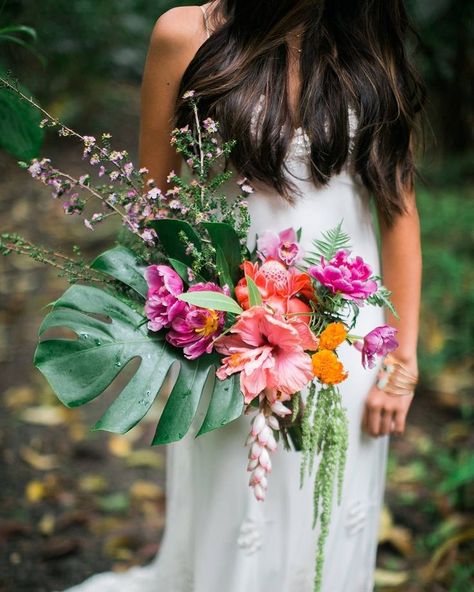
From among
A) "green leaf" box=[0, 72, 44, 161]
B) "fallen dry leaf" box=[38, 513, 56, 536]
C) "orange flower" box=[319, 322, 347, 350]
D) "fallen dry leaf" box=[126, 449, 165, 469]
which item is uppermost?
"green leaf" box=[0, 72, 44, 161]

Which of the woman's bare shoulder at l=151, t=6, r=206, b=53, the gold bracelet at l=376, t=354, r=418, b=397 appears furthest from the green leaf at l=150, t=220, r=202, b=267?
the gold bracelet at l=376, t=354, r=418, b=397

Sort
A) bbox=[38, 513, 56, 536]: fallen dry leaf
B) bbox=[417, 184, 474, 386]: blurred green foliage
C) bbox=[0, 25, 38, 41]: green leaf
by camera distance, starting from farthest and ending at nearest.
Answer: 1. bbox=[417, 184, 474, 386]: blurred green foliage
2. bbox=[38, 513, 56, 536]: fallen dry leaf
3. bbox=[0, 25, 38, 41]: green leaf

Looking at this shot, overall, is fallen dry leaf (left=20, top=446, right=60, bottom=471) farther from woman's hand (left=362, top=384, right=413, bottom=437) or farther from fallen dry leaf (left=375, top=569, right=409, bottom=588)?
woman's hand (left=362, top=384, right=413, bottom=437)

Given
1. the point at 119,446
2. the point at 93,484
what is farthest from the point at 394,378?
the point at 119,446

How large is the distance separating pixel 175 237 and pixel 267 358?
0.26 metres

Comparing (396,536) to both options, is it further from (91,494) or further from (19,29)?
(19,29)

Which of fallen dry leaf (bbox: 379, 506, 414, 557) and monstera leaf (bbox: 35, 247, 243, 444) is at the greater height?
monstera leaf (bbox: 35, 247, 243, 444)

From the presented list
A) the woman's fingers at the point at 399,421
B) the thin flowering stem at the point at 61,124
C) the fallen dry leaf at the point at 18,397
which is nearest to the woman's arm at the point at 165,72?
the thin flowering stem at the point at 61,124

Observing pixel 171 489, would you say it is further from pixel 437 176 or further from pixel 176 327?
pixel 437 176

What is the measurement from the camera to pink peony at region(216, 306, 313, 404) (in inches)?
42.1

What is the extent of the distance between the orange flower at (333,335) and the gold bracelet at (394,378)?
1.51 ft

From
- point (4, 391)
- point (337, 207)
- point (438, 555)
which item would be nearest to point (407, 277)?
point (337, 207)

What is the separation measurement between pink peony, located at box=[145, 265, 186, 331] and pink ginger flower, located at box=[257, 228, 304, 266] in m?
0.19

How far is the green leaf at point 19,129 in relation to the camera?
1.39 metres
